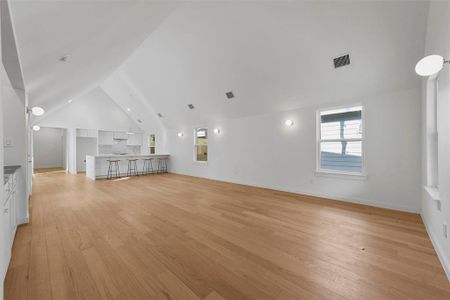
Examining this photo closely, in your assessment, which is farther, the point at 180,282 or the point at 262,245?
the point at 262,245

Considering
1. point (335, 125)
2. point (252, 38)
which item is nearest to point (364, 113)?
point (335, 125)

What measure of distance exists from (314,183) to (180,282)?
379 cm

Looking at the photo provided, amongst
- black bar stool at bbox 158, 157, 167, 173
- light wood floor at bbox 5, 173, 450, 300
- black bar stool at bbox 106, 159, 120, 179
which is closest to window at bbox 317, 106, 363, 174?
light wood floor at bbox 5, 173, 450, 300

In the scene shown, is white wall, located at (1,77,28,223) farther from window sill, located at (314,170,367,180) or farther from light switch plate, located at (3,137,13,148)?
window sill, located at (314,170,367,180)

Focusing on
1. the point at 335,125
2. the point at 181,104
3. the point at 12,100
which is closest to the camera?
the point at 12,100

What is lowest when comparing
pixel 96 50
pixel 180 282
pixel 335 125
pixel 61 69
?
pixel 180 282

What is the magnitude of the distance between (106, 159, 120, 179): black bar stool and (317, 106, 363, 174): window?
719 cm

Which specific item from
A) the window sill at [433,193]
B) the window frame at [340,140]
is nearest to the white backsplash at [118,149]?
the window frame at [340,140]

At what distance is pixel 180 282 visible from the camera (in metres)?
1.62

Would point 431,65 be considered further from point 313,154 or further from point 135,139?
point 135,139

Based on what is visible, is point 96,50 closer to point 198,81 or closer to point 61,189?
point 198,81

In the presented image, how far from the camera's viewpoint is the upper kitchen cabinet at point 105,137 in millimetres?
9413

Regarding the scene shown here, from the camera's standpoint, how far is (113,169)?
7594mm

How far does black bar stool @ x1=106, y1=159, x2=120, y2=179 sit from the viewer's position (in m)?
7.42
